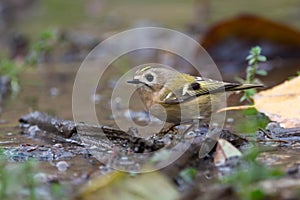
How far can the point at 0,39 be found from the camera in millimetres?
9859

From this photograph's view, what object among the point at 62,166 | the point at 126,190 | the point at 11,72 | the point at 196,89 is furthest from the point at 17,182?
the point at 11,72

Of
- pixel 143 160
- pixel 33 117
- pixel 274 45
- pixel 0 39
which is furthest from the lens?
Result: pixel 0 39

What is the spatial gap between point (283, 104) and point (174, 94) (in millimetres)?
783

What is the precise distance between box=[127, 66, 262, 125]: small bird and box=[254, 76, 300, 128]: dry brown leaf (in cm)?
39

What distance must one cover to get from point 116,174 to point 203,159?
64cm

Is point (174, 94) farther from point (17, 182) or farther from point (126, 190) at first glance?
point (17, 182)

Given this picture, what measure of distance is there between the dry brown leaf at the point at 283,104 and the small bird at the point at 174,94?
0.39 meters

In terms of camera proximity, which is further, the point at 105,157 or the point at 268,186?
the point at 105,157

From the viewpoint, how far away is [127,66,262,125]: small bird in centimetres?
318

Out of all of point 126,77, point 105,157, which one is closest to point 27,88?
point 126,77

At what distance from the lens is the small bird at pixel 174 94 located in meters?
3.18

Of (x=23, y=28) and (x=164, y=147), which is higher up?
(x=23, y=28)

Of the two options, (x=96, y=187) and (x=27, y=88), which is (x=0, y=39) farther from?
(x=96, y=187)

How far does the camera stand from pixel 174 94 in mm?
3225
